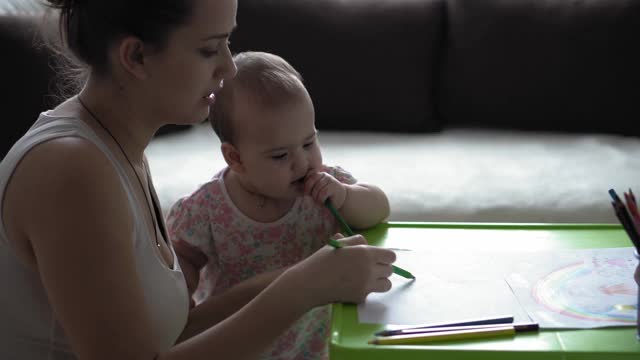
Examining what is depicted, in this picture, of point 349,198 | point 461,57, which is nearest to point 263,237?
point 349,198

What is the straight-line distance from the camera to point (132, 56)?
966mm

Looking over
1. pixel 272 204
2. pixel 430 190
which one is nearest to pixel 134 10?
pixel 272 204

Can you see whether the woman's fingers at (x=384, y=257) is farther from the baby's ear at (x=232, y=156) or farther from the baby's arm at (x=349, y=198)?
the baby's ear at (x=232, y=156)

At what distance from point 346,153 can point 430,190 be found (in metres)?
0.35

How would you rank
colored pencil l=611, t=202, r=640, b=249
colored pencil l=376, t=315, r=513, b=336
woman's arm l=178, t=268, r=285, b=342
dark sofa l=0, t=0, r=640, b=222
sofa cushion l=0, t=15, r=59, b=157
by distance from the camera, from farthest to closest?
dark sofa l=0, t=0, r=640, b=222 → sofa cushion l=0, t=15, r=59, b=157 → woman's arm l=178, t=268, r=285, b=342 → colored pencil l=376, t=315, r=513, b=336 → colored pencil l=611, t=202, r=640, b=249

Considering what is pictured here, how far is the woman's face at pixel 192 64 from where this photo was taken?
973 mm

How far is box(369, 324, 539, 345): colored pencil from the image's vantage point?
861 millimetres

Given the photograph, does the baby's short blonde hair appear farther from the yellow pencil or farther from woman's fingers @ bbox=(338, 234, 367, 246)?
the yellow pencil

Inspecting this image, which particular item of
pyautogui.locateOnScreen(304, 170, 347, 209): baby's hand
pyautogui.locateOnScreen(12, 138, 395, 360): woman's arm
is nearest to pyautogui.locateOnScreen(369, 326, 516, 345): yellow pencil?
pyautogui.locateOnScreen(12, 138, 395, 360): woman's arm

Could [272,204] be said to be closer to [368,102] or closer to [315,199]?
[315,199]

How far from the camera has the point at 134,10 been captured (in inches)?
37.1

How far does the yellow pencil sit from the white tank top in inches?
11.6

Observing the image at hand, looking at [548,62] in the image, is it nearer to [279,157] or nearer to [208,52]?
[279,157]

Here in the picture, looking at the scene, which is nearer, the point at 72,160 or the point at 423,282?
the point at 72,160
